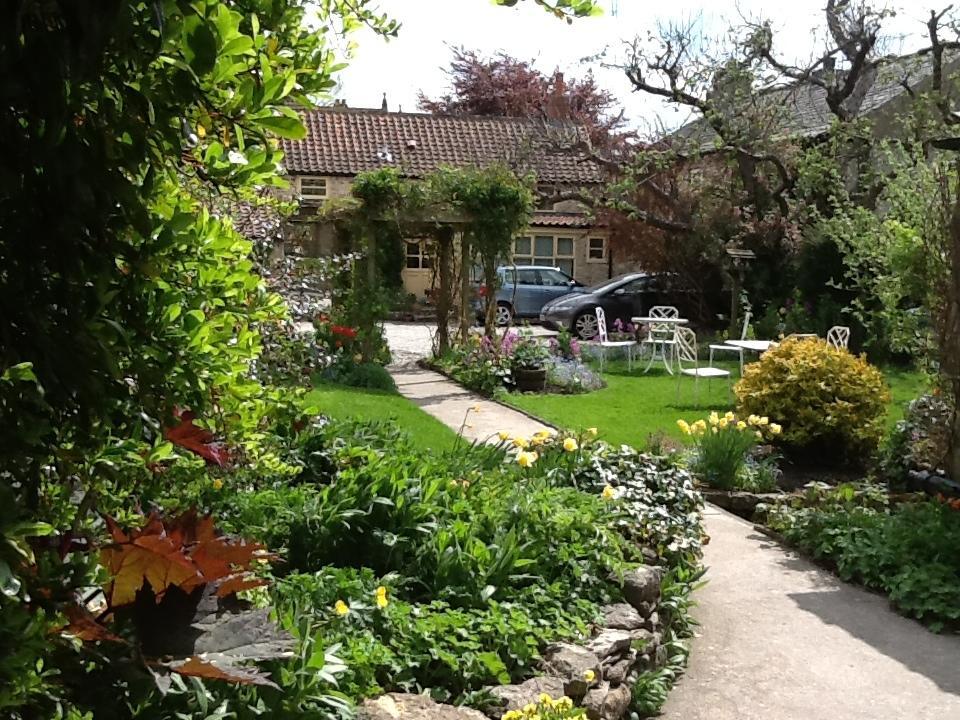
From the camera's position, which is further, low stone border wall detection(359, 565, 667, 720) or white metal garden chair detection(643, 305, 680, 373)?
white metal garden chair detection(643, 305, 680, 373)

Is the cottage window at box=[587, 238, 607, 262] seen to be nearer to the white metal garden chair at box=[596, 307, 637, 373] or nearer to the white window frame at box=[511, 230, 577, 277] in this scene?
the white window frame at box=[511, 230, 577, 277]

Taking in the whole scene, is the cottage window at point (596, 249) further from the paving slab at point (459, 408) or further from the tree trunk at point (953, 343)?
the tree trunk at point (953, 343)

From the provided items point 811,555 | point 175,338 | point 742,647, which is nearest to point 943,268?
point 811,555

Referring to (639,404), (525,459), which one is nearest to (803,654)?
(525,459)

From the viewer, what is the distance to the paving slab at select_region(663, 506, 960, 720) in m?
4.38

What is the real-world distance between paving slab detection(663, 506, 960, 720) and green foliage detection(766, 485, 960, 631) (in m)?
0.13

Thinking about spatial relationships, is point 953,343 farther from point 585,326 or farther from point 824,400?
point 585,326

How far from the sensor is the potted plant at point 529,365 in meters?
14.2

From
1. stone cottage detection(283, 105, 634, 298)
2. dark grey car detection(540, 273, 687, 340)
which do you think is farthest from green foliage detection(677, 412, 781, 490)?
stone cottage detection(283, 105, 634, 298)

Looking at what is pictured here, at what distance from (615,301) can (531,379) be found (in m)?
9.02

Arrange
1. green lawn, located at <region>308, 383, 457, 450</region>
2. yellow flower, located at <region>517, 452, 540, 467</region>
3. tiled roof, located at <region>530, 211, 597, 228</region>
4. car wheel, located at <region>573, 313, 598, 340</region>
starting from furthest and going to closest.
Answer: tiled roof, located at <region>530, 211, 597, 228</region>, car wheel, located at <region>573, 313, 598, 340</region>, green lawn, located at <region>308, 383, 457, 450</region>, yellow flower, located at <region>517, 452, 540, 467</region>

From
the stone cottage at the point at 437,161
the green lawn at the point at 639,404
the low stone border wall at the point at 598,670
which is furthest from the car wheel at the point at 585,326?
the low stone border wall at the point at 598,670

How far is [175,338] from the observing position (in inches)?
68.7

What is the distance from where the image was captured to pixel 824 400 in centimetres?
951
